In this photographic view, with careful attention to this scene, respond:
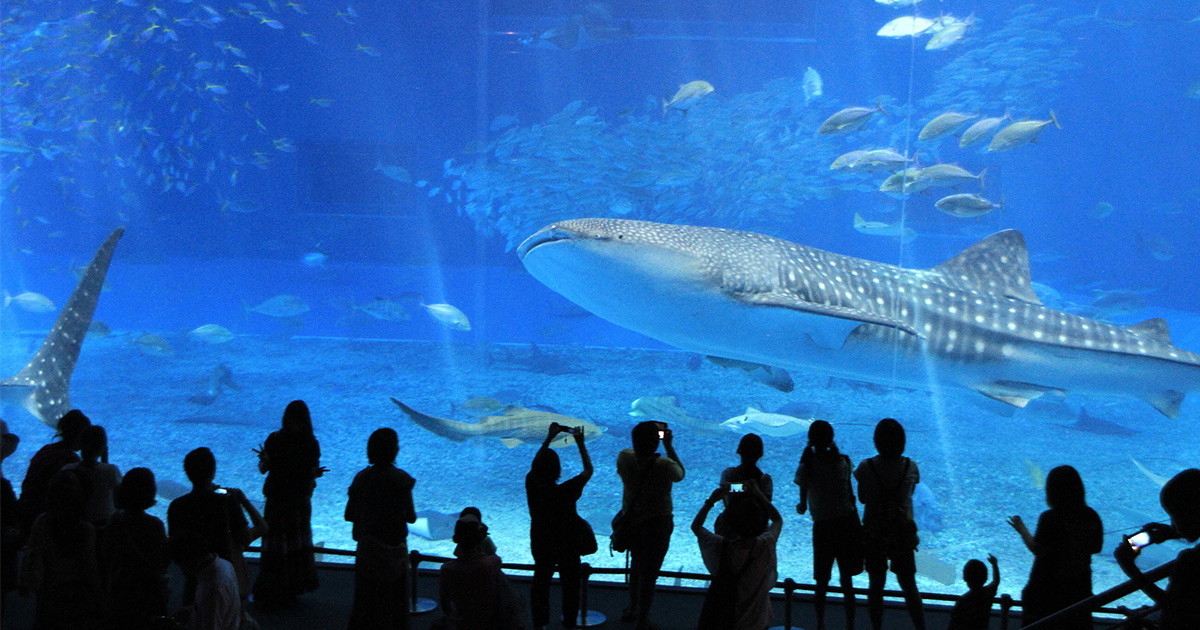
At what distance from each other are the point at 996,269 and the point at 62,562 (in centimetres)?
552

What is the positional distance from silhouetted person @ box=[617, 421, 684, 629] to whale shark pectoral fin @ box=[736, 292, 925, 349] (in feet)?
5.19

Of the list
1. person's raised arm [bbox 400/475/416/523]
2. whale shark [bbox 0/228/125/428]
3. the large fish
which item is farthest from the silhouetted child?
whale shark [bbox 0/228/125/428]

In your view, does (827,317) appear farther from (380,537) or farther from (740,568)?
(380,537)

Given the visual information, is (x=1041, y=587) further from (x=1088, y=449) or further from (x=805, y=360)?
(x=1088, y=449)

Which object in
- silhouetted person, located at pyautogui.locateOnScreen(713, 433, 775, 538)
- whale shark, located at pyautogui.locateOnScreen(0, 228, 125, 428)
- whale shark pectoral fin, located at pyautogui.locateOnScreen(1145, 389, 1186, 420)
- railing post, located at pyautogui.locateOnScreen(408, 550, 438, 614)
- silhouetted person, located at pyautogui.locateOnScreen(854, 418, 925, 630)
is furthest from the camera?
whale shark pectoral fin, located at pyautogui.locateOnScreen(1145, 389, 1186, 420)

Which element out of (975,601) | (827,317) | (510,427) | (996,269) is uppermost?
(996,269)

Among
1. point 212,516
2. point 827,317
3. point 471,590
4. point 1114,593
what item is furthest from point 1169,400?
point 212,516

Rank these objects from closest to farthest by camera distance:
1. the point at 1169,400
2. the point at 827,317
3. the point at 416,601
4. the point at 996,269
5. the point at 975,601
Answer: the point at 975,601, the point at 416,601, the point at 827,317, the point at 1169,400, the point at 996,269

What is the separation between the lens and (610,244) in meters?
3.76

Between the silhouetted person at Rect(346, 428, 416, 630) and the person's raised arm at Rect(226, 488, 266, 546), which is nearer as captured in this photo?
the person's raised arm at Rect(226, 488, 266, 546)

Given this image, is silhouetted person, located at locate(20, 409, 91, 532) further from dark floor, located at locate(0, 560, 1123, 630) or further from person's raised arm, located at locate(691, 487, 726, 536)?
person's raised arm, located at locate(691, 487, 726, 536)

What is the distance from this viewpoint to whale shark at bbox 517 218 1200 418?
3896 millimetres

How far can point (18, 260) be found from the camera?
86.1 feet

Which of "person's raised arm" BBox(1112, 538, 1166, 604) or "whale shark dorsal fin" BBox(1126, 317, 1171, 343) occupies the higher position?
"whale shark dorsal fin" BBox(1126, 317, 1171, 343)
